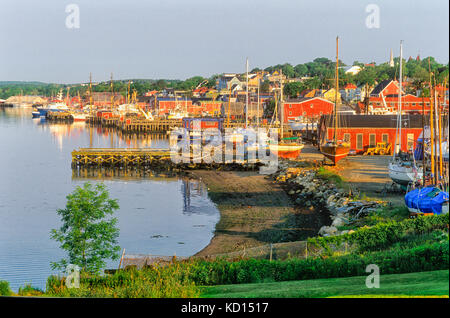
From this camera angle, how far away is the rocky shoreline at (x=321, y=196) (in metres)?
26.6

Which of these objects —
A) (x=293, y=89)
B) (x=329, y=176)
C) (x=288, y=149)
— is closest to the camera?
(x=329, y=176)

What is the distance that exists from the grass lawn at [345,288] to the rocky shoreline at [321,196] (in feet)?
25.5

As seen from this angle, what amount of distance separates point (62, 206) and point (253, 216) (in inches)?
479

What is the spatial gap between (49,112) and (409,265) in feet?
453

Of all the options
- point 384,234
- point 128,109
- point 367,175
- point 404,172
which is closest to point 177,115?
point 128,109

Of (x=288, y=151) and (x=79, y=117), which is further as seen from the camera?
(x=79, y=117)

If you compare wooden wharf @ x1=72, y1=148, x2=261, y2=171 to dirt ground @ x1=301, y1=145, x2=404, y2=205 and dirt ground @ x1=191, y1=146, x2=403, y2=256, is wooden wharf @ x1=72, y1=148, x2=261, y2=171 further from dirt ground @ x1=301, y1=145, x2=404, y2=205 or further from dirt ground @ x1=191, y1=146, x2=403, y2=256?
dirt ground @ x1=301, y1=145, x2=404, y2=205

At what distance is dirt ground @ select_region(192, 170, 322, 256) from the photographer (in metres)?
26.1

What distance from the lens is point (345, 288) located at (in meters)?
13.5

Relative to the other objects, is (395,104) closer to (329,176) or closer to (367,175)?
(367,175)
